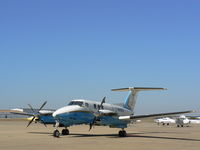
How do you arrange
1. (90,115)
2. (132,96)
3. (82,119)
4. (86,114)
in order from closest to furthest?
(82,119), (86,114), (90,115), (132,96)

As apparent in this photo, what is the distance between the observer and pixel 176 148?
60.5 feet

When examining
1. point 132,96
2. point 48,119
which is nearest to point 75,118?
point 48,119

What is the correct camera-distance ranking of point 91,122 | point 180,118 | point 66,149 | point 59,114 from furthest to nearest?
point 180,118
point 91,122
point 59,114
point 66,149

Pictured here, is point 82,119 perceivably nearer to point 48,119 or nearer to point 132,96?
point 48,119

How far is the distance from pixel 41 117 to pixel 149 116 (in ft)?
35.9

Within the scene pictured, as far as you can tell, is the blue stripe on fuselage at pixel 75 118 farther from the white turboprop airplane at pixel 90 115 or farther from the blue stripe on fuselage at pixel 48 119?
the blue stripe on fuselage at pixel 48 119

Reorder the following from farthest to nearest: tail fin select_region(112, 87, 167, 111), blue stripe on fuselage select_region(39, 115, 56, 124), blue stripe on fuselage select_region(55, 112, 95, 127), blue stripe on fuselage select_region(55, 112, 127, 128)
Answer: tail fin select_region(112, 87, 167, 111) → blue stripe on fuselage select_region(39, 115, 56, 124) → blue stripe on fuselage select_region(55, 112, 127, 128) → blue stripe on fuselage select_region(55, 112, 95, 127)

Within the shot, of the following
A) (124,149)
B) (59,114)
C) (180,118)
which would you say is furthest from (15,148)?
(180,118)

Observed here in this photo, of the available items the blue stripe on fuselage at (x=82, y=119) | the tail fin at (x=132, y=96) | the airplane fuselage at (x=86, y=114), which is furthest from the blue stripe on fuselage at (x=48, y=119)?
the tail fin at (x=132, y=96)

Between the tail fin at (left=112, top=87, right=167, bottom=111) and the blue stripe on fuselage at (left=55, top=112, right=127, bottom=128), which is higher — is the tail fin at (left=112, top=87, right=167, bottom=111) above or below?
above

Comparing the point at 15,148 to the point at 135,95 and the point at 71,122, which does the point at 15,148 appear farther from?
the point at 135,95

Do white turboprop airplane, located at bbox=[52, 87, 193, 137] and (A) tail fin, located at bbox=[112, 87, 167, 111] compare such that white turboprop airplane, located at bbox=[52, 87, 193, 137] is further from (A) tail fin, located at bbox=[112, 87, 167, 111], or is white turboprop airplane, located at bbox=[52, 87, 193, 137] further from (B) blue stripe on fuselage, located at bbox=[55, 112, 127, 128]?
(A) tail fin, located at bbox=[112, 87, 167, 111]

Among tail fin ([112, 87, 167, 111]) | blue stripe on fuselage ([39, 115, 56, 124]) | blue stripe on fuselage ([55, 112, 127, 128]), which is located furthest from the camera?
tail fin ([112, 87, 167, 111])

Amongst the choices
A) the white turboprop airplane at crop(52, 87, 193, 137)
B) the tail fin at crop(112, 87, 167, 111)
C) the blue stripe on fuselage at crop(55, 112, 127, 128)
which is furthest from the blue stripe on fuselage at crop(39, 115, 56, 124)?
Result: the tail fin at crop(112, 87, 167, 111)
